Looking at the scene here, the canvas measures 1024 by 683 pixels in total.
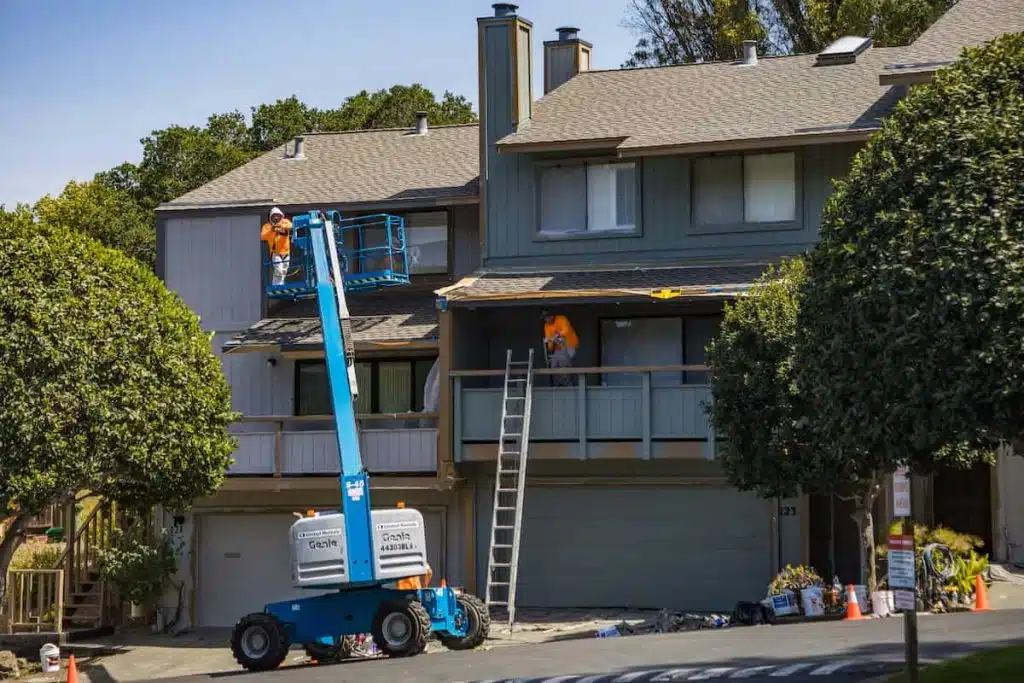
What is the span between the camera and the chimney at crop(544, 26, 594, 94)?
3788 cm

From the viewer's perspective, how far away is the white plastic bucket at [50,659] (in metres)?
28.9

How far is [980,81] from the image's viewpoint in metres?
17.7

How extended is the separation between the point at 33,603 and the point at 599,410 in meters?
11.9

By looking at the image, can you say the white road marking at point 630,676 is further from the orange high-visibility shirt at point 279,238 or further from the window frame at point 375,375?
the orange high-visibility shirt at point 279,238

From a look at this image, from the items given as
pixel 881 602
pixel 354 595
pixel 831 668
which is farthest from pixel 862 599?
pixel 354 595

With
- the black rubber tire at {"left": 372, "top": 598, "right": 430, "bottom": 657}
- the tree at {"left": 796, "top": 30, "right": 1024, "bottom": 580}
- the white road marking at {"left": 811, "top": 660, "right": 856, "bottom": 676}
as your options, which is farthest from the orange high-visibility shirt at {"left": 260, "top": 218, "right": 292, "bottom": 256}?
the tree at {"left": 796, "top": 30, "right": 1024, "bottom": 580}

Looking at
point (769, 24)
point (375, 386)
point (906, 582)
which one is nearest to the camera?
point (906, 582)

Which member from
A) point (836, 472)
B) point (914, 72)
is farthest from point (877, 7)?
point (836, 472)

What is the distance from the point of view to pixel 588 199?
33562 mm

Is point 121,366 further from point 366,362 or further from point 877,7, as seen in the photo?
point 877,7

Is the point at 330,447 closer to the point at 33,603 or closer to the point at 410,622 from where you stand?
the point at 33,603

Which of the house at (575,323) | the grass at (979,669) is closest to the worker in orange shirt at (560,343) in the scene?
the house at (575,323)

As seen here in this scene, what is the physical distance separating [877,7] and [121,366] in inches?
1030

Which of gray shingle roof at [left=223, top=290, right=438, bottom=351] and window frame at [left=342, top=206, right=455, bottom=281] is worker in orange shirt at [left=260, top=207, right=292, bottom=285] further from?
window frame at [left=342, top=206, right=455, bottom=281]
